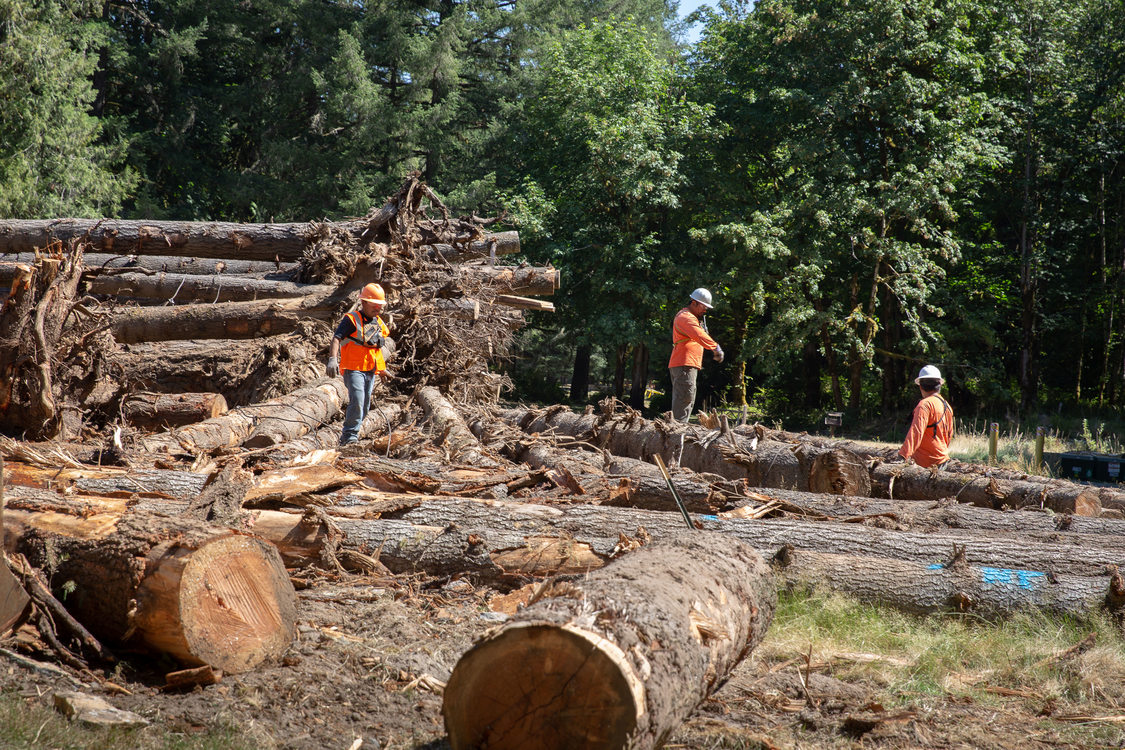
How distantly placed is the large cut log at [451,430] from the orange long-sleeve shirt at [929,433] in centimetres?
400

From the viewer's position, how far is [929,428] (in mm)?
8172

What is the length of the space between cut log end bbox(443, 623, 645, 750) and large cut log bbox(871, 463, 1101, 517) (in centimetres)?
579

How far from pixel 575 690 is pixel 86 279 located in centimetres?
745

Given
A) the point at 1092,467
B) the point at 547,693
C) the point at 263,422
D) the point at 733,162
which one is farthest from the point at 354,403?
the point at 733,162

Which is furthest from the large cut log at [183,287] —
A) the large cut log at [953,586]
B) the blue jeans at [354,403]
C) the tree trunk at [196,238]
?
the large cut log at [953,586]

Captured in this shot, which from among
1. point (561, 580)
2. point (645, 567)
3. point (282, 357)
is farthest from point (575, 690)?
point (282, 357)

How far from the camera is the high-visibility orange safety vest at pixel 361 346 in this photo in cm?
878

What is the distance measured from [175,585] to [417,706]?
1172 millimetres

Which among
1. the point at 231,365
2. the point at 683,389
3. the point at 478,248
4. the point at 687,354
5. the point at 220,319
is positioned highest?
the point at 478,248

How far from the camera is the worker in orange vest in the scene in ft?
28.7

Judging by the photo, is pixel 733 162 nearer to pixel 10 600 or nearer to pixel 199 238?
pixel 199 238

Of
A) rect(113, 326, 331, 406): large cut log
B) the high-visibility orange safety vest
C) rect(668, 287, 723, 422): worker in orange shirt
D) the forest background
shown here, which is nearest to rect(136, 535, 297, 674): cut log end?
the high-visibility orange safety vest

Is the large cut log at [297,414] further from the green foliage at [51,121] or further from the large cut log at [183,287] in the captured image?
the green foliage at [51,121]

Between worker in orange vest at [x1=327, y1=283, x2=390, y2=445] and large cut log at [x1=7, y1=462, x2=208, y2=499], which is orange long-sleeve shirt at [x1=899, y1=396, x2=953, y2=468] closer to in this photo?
worker in orange vest at [x1=327, y1=283, x2=390, y2=445]
